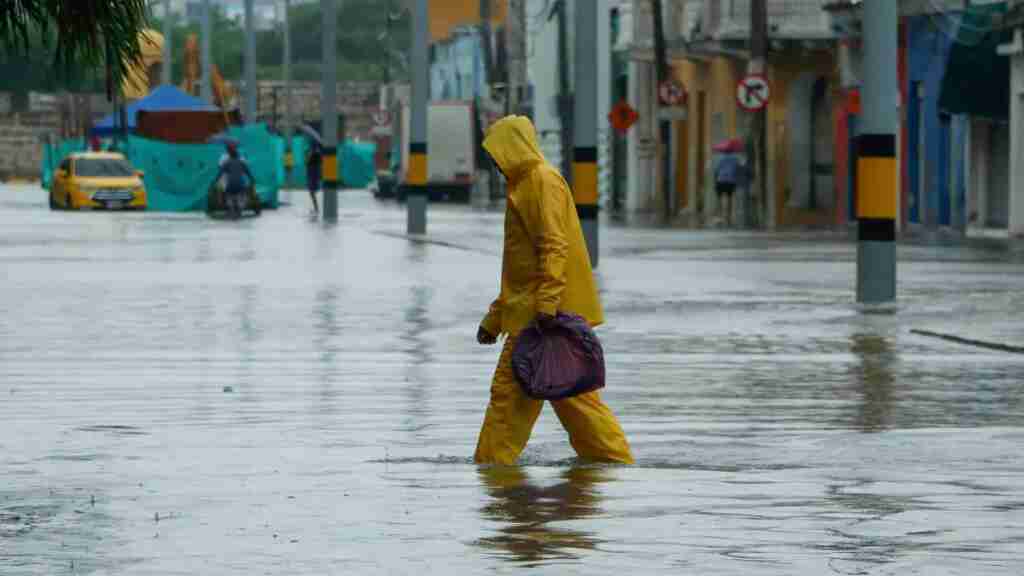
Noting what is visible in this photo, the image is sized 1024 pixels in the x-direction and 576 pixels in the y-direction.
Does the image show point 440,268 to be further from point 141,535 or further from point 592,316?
point 141,535

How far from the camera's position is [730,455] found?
13078 mm

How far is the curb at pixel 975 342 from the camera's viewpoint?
796 inches

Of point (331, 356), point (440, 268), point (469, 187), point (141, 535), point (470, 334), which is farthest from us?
point (469, 187)

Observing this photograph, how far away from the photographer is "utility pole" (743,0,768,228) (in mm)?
57469

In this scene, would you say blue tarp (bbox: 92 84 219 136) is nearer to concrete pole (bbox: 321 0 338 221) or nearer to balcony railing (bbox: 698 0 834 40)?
concrete pole (bbox: 321 0 338 221)

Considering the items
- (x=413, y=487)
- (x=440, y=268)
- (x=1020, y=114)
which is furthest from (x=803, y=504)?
(x=1020, y=114)

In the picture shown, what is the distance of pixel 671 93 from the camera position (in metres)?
61.3

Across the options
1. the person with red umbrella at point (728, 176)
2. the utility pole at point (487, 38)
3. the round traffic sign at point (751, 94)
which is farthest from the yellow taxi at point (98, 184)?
the round traffic sign at point (751, 94)

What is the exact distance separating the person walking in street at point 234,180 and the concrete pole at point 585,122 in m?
26.9

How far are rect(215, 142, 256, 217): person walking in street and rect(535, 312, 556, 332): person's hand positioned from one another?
47226 millimetres

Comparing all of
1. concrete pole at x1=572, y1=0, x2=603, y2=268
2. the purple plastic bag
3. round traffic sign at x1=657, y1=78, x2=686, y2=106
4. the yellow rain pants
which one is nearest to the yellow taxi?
round traffic sign at x1=657, y1=78, x2=686, y2=106

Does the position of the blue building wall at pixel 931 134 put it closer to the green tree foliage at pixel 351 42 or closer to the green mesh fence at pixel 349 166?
the green mesh fence at pixel 349 166

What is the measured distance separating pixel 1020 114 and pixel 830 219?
14343 millimetres

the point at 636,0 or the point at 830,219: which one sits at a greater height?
the point at 636,0
